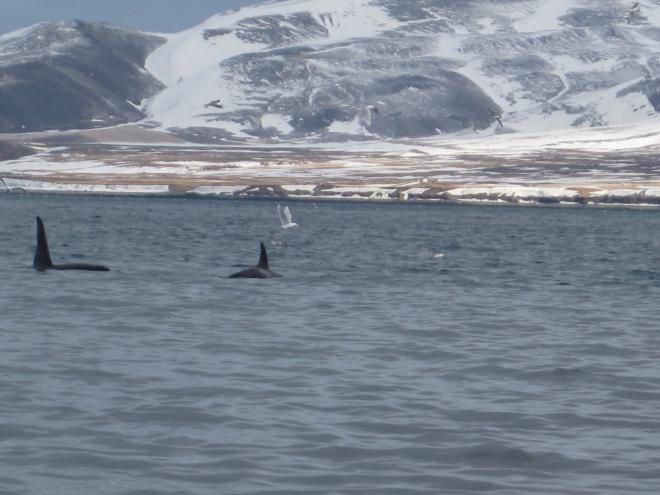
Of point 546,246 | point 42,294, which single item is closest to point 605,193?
point 546,246

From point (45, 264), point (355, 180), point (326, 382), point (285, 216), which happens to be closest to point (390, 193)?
point (355, 180)

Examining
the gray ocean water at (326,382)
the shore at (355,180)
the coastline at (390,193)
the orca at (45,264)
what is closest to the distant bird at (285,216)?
the gray ocean water at (326,382)

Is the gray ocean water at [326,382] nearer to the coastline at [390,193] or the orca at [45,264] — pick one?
the orca at [45,264]

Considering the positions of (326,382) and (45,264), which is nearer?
(326,382)

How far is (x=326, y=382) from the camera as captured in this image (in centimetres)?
1720

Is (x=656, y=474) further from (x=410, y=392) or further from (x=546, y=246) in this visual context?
(x=546, y=246)

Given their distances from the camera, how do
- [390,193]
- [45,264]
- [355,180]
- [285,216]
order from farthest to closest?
[355,180]
[390,193]
[285,216]
[45,264]

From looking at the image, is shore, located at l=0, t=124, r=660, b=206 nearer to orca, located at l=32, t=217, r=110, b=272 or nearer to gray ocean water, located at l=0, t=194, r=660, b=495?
gray ocean water, located at l=0, t=194, r=660, b=495

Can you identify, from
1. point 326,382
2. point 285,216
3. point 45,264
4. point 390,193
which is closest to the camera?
point 326,382

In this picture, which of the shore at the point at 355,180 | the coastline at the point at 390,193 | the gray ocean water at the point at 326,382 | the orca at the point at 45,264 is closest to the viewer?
the gray ocean water at the point at 326,382

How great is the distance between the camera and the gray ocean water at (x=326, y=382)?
12.9 metres

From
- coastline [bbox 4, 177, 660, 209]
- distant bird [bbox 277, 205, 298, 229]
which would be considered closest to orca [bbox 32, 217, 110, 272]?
distant bird [bbox 277, 205, 298, 229]

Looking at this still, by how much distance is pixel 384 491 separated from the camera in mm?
12328

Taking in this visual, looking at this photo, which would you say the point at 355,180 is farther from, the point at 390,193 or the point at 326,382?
the point at 326,382
